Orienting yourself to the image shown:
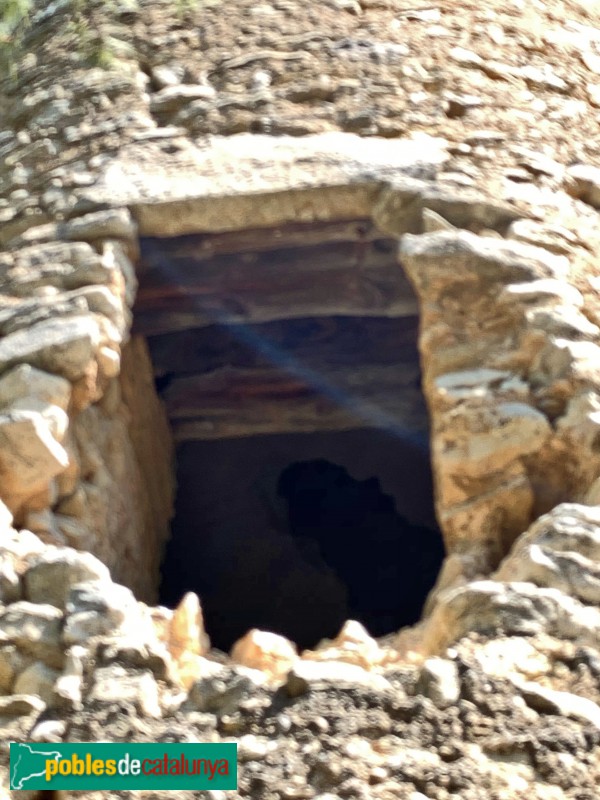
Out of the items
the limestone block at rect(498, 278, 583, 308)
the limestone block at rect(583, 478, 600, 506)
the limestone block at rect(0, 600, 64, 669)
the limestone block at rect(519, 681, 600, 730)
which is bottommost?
the limestone block at rect(519, 681, 600, 730)

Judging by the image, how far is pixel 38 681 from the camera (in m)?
2.83

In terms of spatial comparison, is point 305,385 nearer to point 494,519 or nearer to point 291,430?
point 291,430

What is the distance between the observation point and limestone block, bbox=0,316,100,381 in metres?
3.49

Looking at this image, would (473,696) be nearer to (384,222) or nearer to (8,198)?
(384,222)

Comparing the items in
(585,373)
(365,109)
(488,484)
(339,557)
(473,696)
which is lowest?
(473,696)

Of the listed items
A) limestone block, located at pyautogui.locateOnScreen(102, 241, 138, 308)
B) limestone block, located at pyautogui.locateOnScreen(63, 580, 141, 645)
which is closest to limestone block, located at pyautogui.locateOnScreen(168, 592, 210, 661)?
limestone block, located at pyautogui.locateOnScreen(63, 580, 141, 645)

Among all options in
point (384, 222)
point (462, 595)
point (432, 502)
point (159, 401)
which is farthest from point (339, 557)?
point (462, 595)

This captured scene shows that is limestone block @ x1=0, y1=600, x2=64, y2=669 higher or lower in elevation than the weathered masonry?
lower

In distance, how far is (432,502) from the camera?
16.3ft

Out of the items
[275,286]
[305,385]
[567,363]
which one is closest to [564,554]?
[567,363]

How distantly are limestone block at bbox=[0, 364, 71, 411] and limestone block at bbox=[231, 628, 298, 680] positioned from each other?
77 cm

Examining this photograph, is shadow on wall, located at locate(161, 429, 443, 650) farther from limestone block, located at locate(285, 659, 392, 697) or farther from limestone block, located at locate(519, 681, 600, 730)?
limestone block, located at locate(519, 681, 600, 730)

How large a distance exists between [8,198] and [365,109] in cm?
109

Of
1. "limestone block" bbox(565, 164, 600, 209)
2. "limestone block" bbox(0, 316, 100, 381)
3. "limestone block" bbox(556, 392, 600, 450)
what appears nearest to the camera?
"limestone block" bbox(556, 392, 600, 450)
